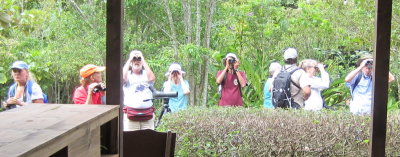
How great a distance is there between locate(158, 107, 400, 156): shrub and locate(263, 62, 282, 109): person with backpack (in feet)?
1.10

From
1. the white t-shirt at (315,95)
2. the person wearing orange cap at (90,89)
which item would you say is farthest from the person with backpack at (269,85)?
the person wearing orange cap at (90,89)

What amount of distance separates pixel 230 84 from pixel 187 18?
0.63 m

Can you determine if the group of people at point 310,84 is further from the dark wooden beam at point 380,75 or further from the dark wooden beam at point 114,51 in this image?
the dark wooden beam at point 114,51

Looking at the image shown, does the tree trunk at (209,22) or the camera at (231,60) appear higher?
the tree trunk at (209,22)

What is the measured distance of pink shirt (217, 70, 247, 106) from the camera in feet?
12.5

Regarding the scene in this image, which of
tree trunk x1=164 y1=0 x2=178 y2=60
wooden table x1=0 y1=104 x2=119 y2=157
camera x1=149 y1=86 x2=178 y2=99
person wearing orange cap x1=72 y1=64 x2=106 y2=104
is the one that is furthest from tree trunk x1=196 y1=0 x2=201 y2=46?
wooden table x1=0 y1=104 x2=119 y2=157

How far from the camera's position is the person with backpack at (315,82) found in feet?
12.3

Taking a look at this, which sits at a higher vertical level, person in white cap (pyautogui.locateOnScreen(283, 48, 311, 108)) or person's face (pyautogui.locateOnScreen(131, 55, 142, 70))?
person's face (pyautogui.locateOnScreen(131, 55, 142, 70))

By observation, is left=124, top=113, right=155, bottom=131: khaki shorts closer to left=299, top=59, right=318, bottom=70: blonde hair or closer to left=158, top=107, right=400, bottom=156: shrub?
left=158, top=107, right=400, bottom=156: shrub

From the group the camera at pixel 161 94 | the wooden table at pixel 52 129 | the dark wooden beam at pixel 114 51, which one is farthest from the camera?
the camera at pixel 161 94

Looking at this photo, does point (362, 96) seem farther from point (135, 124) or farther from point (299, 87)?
point (135, 124)

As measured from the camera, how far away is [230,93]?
3812mm

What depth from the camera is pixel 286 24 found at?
4.21 m

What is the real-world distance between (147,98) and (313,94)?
1.21 m
